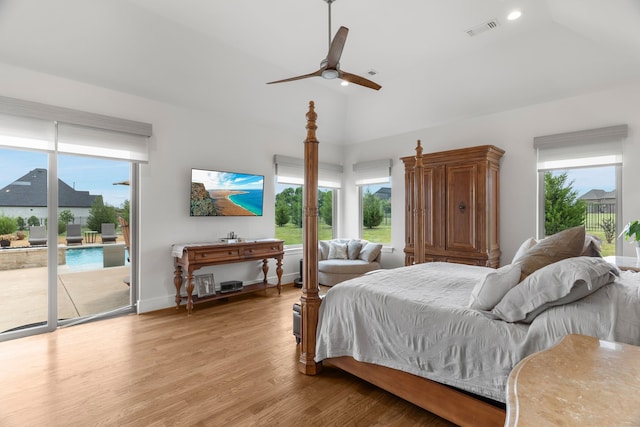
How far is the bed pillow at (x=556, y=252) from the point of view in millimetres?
1885

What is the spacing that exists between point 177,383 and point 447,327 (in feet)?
6.29

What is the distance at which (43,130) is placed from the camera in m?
3.24

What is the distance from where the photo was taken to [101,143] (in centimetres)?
358

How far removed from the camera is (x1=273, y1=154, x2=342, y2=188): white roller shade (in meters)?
5.33

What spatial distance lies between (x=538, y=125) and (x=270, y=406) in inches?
176

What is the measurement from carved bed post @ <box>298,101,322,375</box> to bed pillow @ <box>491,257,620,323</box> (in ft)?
4.16

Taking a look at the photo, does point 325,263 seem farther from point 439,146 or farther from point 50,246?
point 50,246

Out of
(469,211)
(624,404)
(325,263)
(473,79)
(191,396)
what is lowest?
(191,396)

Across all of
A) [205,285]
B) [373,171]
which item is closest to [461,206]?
[373,171]

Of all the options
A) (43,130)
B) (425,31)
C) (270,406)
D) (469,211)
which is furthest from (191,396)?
(425,31)

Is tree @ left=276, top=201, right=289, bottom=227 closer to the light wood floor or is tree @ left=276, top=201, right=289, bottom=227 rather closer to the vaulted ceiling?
the vaulted ceiling

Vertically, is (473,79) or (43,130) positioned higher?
(473,79)

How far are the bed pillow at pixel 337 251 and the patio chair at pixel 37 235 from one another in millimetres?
3780

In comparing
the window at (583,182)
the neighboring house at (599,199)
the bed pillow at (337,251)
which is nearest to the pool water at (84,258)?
the bed pillow at (337,251)
